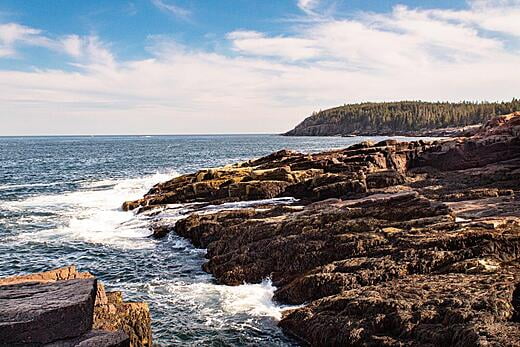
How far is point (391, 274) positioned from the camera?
52.0 ft

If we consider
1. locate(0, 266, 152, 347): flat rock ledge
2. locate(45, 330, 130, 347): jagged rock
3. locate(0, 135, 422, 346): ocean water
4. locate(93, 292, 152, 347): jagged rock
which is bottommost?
locate(0, 135, 422, 346): ocean water

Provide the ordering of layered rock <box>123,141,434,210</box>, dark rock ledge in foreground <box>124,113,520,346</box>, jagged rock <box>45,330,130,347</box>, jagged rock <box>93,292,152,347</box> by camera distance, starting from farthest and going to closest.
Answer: layered rock <box>123,141,434,210</box> < dark rock ledge in foreground <box>124,113,520,346</box> < jagged rock <box>93,292,152,347</box> < jagged rock <box>45,330,130,347</box>

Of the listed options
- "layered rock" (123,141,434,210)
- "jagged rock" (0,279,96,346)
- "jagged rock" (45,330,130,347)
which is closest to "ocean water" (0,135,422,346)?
"layered rock" (123,141,434,210)

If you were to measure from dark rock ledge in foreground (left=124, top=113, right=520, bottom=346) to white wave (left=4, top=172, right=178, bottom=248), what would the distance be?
1.70 meters

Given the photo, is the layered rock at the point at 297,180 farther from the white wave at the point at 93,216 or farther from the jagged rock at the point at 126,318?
the jagged rock at the point at 126,318

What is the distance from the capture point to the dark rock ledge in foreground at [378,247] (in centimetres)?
1228

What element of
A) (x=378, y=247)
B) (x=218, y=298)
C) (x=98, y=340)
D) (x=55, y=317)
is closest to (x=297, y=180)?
(x=378, y=247)

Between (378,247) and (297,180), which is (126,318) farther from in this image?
(297,180)

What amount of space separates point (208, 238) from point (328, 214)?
24.7 ft

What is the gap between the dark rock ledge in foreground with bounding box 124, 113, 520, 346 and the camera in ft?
40.3

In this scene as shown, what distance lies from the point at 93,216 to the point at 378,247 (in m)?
26.0

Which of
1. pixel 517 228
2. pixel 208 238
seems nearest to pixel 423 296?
pixel 517 228

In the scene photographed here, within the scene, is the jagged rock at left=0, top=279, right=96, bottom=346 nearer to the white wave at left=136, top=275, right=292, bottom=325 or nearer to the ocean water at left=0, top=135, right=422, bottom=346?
the ocean water at left=0, top=135, right=422, bottom=346

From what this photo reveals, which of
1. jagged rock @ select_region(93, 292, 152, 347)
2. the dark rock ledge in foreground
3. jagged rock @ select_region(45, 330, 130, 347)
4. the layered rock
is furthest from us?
the layered rock
